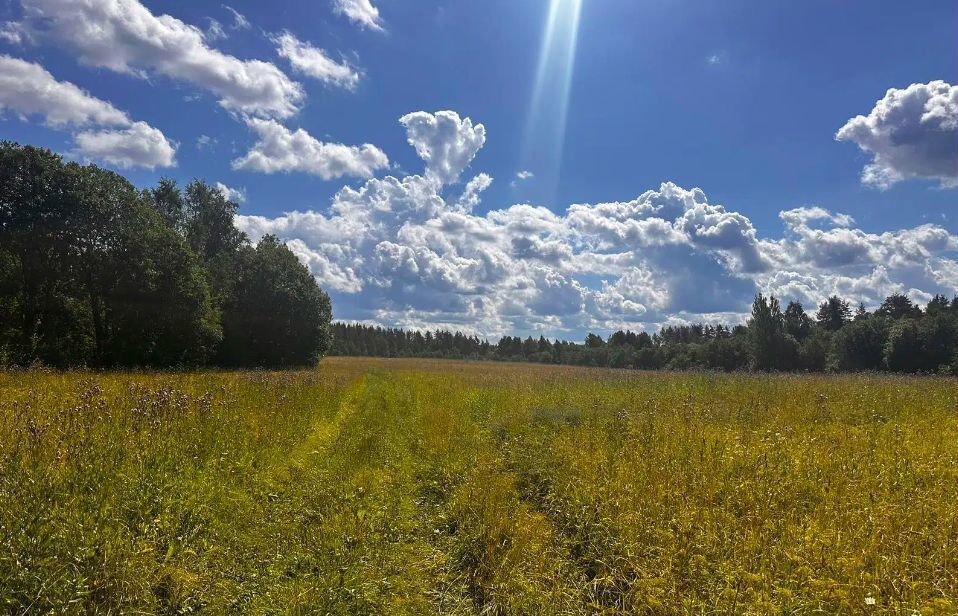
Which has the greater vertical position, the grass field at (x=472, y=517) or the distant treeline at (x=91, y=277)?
the distant treeline at (x=91, y=277)

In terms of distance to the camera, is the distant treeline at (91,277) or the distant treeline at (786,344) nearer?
the distant treeline at (91,277)

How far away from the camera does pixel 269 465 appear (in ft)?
24.3

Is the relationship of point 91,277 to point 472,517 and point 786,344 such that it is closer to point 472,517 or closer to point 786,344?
point 472,517

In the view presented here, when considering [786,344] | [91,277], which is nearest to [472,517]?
[91,277]

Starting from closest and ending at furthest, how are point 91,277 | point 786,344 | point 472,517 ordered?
1. point 472,517
2. point 91,277
3. point 786,344

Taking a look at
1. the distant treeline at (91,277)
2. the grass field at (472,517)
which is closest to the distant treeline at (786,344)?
the grass field at (472,517)

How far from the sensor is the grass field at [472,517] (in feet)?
12.1

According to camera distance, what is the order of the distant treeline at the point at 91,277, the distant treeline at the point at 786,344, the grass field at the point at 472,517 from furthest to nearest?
1. the distant treeline at the point at 786,344
2. the distant treeline at the point at 91,277
3. the grass field at the point at 472,517

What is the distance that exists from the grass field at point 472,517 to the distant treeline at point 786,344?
23.2 metres

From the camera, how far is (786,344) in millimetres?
51969

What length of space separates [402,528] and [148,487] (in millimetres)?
2885

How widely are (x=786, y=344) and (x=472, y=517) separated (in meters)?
58.3

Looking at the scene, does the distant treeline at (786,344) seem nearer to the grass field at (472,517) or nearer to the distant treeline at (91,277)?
the grass field at (472,517)

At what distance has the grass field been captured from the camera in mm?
3689
